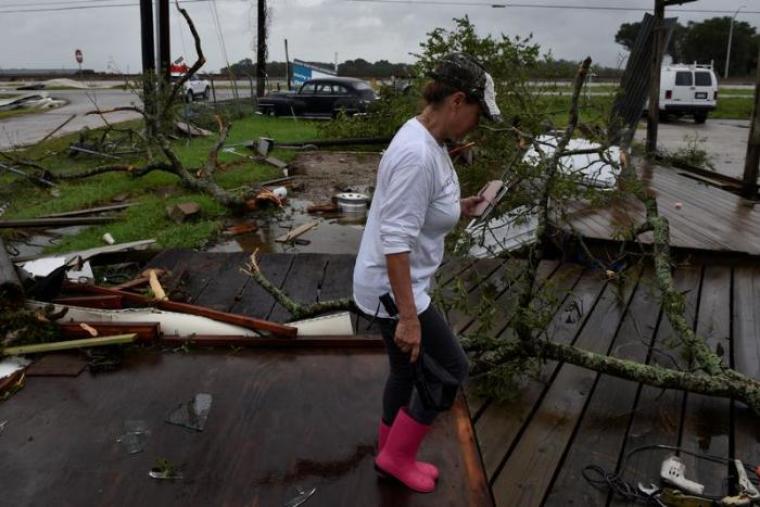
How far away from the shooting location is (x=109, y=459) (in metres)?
2.47

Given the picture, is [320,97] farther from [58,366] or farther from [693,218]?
[58,366]

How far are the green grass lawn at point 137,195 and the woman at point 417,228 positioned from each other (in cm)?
441

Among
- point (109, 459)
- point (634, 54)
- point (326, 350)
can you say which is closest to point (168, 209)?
point (326, 350)

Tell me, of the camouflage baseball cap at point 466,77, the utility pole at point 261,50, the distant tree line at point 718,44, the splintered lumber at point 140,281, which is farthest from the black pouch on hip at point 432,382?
the distant tree line at point 718,44

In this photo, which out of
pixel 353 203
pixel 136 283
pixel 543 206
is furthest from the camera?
pixel 353 203

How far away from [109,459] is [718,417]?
3.00 metres

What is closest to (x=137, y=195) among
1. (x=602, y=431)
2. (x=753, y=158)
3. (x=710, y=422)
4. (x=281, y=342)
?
(x=281, y=342)

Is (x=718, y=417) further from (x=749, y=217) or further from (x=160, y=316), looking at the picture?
(x=749, y=217)

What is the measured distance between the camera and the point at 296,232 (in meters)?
6.83

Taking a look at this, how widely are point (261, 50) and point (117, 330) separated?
22650mm

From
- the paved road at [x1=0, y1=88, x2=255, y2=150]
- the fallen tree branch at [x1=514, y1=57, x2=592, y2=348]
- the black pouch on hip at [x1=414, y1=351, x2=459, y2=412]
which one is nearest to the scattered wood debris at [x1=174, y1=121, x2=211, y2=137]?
the paved road at [x1=0, y1=88, x2=255, y2=150]

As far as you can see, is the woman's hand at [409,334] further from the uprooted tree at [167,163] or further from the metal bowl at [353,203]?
the uprooted tree at [167,163]

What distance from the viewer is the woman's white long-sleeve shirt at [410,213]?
6.26 ft

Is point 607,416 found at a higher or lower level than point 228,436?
lower
